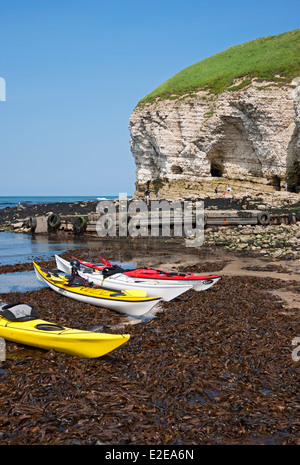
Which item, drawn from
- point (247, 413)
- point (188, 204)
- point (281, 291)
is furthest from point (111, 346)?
point (188, 204)

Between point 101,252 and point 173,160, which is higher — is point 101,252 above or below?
below

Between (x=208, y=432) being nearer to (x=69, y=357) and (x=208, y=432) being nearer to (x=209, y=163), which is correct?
(x=69, y=357)

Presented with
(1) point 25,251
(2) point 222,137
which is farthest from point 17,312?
(2) point 222,137

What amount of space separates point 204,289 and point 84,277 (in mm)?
4398

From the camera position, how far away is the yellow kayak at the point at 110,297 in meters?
9.84

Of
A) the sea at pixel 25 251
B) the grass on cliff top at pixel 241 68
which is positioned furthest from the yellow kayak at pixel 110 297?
the grass on cliff top at pixel 241 68

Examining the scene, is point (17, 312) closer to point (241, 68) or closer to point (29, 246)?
point (29, 246)

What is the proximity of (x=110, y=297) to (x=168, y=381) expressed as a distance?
4.37 metres

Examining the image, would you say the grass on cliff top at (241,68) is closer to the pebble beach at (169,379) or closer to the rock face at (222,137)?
the rock face at (222,137)

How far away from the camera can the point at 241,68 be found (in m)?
51.1

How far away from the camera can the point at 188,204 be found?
3981 centimetres

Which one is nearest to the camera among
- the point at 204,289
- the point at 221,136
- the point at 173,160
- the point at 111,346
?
the point at 111,346

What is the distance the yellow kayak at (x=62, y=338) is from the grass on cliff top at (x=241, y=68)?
46.2m

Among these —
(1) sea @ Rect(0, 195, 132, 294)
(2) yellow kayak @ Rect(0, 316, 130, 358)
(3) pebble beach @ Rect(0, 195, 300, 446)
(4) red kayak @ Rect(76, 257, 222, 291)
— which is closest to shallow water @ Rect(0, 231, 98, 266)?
(1) sea @ Rect(0, 195, 132, 294)
